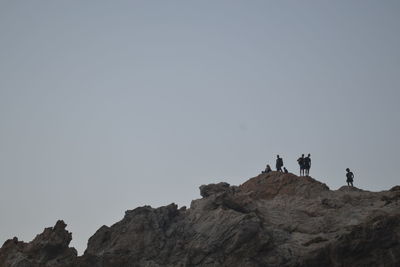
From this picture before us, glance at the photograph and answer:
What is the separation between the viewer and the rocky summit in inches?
1991

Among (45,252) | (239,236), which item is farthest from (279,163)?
(45,252)

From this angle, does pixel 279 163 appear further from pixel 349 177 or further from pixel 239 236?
pixel 239 236

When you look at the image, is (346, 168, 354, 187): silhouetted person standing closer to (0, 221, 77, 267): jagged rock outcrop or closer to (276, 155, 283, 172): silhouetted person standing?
(276, 155, 283, 172): silhouetted person standing

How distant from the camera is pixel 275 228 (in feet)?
184

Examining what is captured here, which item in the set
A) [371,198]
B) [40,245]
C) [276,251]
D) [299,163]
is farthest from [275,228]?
[40,245]

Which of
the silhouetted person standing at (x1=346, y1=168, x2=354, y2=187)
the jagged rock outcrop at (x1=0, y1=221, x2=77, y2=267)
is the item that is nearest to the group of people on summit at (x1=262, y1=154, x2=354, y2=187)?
the silhouetted person standing at (x1=346, y1=168, x2=354, y2=187)

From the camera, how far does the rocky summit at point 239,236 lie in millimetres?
50562

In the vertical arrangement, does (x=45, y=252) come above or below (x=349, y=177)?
below

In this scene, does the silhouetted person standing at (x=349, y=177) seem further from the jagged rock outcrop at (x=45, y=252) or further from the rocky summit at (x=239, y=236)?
the jagged rock outcrop at (x=45, y=252)

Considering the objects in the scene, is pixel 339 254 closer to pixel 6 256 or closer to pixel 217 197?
pixel 217 197

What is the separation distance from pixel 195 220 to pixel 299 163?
21129mm

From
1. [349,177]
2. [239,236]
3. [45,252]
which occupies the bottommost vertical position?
[45,252]

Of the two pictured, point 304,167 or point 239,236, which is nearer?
point 239,236

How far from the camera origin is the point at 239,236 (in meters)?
52.8
